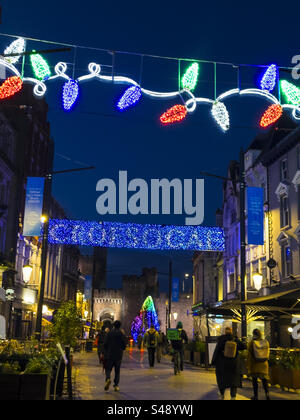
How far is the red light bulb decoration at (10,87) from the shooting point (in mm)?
17062

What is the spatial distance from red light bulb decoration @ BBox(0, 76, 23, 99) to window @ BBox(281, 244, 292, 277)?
773 inches

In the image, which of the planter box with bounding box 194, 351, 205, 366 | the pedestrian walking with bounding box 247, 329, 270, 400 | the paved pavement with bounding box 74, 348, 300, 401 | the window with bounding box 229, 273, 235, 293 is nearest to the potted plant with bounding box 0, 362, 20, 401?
the paved pavement with bounding box 74, 348, 300, 401

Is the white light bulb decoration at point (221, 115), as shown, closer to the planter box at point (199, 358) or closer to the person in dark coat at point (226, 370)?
the person in dark coat at point (226, 370)

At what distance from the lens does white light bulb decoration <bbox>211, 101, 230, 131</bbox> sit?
17562 millimetres

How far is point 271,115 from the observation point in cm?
1850

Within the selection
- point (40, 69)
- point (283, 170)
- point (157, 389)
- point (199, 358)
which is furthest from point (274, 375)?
point (283, 170)

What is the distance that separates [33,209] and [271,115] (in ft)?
32.0

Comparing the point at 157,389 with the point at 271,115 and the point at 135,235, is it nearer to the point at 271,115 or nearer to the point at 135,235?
the point at 271,115

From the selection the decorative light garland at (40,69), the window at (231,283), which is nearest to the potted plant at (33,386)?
the decorative light garland at (40,69)

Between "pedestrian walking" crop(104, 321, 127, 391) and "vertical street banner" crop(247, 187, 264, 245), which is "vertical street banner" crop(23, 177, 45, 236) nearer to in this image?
"pedestrian walking" crop(104, 321, 127, 391)

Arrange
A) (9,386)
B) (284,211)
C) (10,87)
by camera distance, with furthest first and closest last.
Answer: (284,211)
(10,87)
(9,386)

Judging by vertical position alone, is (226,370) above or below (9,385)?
above

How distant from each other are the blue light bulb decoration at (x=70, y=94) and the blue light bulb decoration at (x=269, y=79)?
247 inches
